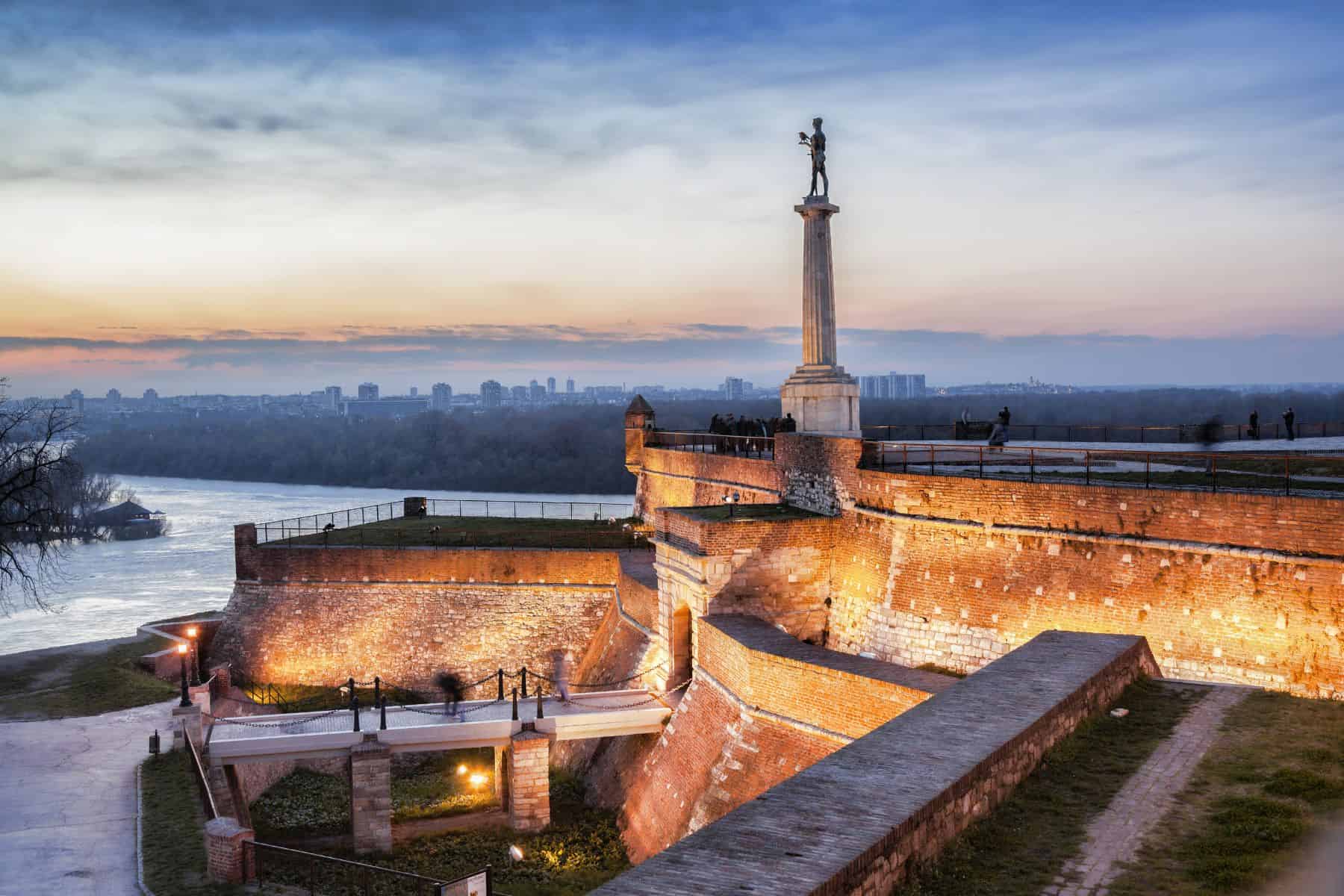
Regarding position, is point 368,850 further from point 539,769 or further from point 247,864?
point 247,864

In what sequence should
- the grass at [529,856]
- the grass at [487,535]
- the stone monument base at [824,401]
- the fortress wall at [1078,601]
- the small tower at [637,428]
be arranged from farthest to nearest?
the small tower at [637,428]
the grass at [487,535]
the stone monument base at [824,401]
the grass at [529,856]
the fortress wall at [1078,601]

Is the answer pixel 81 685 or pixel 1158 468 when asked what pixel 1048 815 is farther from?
pixel 81 685

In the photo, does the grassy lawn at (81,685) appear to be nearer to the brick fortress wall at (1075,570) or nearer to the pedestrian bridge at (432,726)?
the pedestrian bridge at (432,726)

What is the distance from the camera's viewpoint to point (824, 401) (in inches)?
784

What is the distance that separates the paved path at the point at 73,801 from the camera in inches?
417

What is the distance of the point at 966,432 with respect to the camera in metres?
23.4

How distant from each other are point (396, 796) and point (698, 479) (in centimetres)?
995

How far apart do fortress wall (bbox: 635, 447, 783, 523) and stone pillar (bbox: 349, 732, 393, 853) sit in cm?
600

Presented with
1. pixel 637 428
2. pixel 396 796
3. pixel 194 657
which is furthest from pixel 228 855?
pixel 637 428

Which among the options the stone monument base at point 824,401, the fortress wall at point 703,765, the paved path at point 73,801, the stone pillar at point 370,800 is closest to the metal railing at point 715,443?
the stone monument base at point 824,401

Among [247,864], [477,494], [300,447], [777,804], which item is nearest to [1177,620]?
[777,804]

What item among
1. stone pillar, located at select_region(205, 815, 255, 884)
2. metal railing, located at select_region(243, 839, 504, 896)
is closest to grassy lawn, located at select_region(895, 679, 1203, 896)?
metal railing, located at select_region(243, 839, 504, 896)

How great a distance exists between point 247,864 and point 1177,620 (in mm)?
10225

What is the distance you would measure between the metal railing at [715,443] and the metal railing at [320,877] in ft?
35.2
